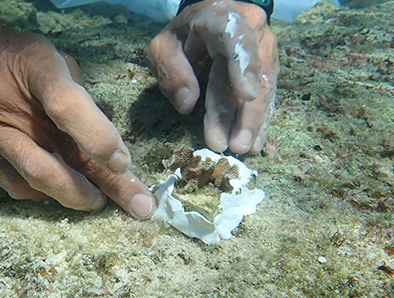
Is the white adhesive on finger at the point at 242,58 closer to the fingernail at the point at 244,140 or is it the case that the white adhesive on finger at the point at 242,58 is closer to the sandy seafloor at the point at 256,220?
the fingernail at the point at 244,140

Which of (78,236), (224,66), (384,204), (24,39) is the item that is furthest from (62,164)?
(384,204)

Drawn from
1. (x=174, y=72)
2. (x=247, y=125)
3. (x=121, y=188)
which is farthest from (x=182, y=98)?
(x=121, y=188)

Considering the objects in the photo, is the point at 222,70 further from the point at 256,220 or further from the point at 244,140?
the point at 256,220

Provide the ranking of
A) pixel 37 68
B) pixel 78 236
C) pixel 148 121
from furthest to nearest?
1. pixel 148 121
2. pixel 78 236
3. pixel 37 68

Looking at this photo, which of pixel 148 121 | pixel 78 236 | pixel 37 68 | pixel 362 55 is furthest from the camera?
pixel 362 55

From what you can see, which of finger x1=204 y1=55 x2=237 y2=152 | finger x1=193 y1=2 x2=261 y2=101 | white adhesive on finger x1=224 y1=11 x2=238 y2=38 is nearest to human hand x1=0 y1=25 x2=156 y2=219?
finger x1=204 y1=55 x2=237 y2=152

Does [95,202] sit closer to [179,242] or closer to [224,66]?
[179,242]
